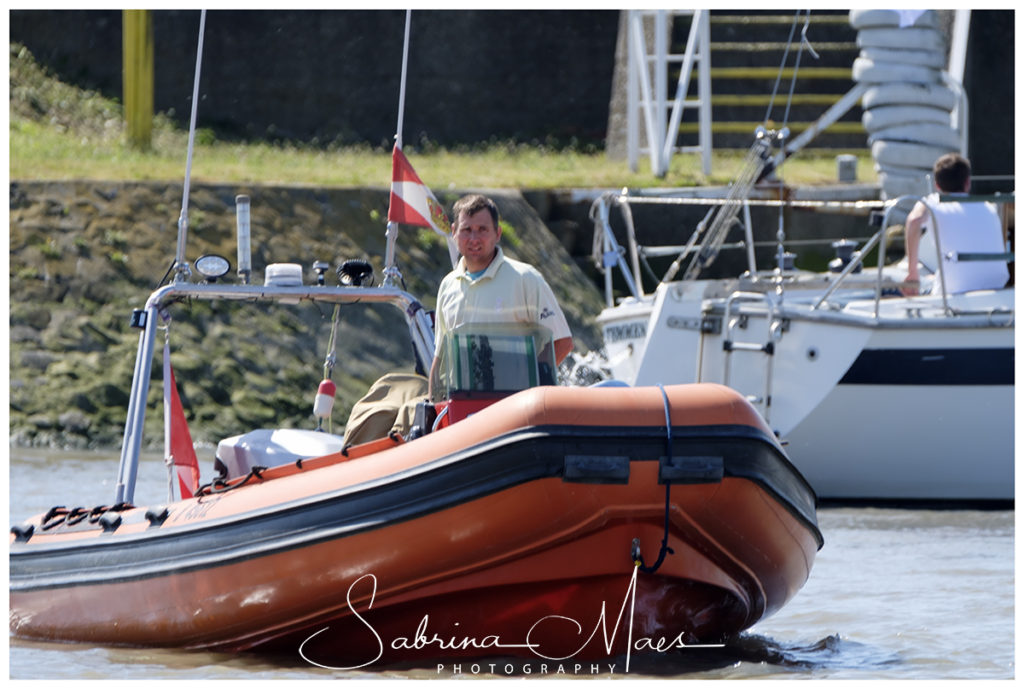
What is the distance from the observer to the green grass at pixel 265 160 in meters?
13.6

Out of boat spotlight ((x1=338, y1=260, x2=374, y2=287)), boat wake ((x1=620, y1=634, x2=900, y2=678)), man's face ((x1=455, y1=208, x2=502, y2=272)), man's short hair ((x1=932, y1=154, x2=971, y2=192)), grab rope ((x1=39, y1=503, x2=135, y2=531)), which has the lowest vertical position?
boat wake ((x1=620, y1=634, x2=900, y2=678))

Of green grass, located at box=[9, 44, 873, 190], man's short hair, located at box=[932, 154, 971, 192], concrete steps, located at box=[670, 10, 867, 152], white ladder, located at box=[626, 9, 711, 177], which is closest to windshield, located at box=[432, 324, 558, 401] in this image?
man's short hair, located at box=[932, 154, 971, 192]

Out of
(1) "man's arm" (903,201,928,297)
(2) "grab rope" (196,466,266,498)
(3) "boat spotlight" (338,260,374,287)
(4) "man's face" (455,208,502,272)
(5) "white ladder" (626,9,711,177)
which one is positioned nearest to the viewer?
(4) "man's face" (455,208,502,272)

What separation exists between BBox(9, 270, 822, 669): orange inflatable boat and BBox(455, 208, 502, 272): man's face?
0.39 meters

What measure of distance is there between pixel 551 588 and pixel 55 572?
6.04 ft

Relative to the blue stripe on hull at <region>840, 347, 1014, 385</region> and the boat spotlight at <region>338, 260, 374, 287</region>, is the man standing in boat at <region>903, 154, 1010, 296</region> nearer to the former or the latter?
the blue stripe on hull at <region>840, 347, 1014, 385</region>

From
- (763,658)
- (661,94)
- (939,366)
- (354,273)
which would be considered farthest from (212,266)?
(661,94)

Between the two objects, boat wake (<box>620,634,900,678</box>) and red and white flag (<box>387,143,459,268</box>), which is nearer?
boat wake (<box>620,634,900,678</box>)

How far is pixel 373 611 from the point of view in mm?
4871

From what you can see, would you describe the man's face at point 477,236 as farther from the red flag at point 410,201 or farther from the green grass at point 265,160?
the green grass at point 265,160

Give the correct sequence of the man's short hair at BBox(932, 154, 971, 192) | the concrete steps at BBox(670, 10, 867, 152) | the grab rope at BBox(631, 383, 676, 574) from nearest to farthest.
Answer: the grab rope at BBox(631, 383, 676, 574) < the man's short hair at BBox(932, 154, 971, 192) < the concrete steps at BBox(670, 10, 867, 152)

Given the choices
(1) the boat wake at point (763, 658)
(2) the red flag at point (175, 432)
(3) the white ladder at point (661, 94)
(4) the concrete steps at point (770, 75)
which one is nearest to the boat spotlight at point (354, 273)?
(2) the red flag at point (175, 432)

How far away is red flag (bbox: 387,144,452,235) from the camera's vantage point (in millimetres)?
6035
